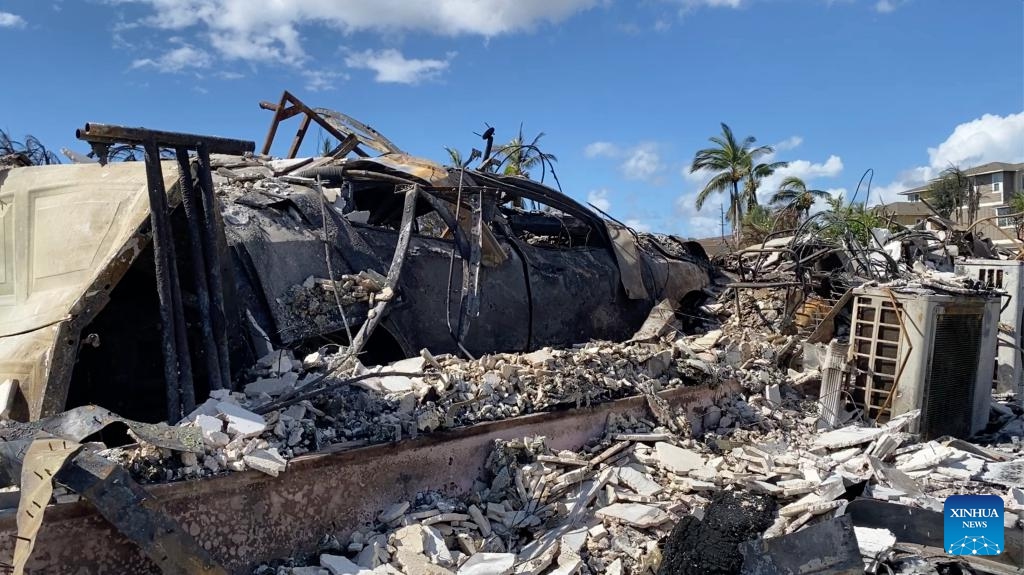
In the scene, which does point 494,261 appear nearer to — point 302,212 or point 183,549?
point 302,212

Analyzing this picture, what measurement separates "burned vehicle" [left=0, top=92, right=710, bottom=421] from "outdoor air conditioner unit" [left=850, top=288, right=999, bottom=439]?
2.03 meters

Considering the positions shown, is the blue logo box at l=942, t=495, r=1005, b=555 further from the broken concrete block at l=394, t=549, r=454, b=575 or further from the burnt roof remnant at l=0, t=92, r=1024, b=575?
the broken concrete block at l=394, t=549, r=454, b=575

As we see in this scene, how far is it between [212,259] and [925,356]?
535 cm

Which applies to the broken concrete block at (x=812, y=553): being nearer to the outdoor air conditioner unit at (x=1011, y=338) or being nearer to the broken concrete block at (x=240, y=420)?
the broken concrete block at (x=240, y=420)

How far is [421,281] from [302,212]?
0.95m

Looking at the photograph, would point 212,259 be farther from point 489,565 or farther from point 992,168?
point 992,168

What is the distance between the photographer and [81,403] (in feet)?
14.4

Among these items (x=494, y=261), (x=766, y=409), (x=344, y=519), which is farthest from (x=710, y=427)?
(x=344, y=519)

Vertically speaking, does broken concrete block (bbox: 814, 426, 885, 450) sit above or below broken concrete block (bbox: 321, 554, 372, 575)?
above

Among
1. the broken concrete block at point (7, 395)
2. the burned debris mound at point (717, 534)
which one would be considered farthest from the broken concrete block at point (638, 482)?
the broken concrete block at point (7, 395)

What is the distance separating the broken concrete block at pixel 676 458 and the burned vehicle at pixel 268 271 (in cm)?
156

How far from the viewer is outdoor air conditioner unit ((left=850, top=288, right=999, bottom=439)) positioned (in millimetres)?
6117

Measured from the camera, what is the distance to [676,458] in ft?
15.8

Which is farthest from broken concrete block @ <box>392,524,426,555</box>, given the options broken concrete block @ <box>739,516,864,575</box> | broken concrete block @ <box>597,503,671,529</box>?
broken concrete block @ <box>739,516,864,575</box>
